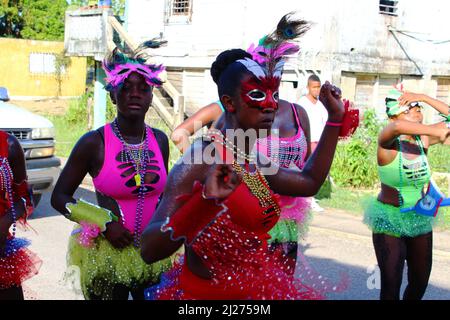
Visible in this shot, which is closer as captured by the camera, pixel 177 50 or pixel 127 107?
pixel 127 107

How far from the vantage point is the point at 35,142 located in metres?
9.17

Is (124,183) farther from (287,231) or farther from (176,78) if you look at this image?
(176,78)

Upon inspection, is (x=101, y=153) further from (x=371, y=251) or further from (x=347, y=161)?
(x=347, y=161)

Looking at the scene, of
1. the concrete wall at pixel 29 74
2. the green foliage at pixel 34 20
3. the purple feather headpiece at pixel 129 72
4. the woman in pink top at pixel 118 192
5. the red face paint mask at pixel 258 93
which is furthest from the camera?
the green foliage at pixel 34 20

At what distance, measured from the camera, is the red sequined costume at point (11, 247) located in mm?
3643

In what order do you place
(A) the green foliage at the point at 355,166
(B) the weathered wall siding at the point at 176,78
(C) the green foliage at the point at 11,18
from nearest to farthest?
(A) the green foliage at the point at 355,166 → (B) the weathered wall siding at the point at 176,78 → (C) the green foliage at the point at 11,18

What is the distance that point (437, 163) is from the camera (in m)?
12.9

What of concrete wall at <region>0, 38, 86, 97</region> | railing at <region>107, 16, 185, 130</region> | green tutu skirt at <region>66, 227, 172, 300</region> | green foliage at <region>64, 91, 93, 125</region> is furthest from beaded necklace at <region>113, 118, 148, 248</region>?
concrete wall at <region>0, 38, 86, 97</region>

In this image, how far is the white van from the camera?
901cm

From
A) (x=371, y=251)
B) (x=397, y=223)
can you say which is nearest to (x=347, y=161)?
(x=371, y=251)

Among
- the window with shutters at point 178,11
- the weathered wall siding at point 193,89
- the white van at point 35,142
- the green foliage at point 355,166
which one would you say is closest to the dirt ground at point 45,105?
Result: the weathered wall siding at point 193,89

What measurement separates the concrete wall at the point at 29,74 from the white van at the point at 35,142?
80.3ft

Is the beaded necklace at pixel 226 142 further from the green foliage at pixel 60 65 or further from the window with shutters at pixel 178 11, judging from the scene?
the green foliage at pixel 60 65

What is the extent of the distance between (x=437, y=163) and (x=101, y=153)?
33.7ft
